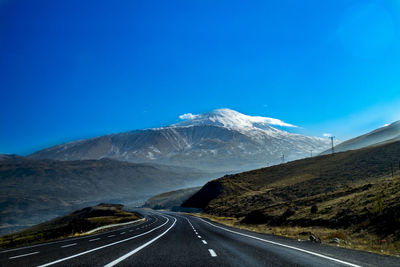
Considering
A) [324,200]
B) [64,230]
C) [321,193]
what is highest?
[321,193]

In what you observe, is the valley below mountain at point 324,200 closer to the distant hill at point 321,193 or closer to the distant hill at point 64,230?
the distant hill at point 321,193

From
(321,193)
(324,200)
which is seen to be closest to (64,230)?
(324,200)

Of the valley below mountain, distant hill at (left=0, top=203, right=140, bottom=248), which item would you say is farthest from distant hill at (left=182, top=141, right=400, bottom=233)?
distant hill at (left=0, top=203, right=140, bottom=248)

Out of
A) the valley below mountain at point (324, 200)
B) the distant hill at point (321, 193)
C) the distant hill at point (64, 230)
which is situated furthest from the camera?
the distant hill at point (64, 230)

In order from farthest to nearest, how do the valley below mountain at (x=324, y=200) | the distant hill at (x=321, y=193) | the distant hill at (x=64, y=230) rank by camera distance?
the distant hill at (x=64, y=230) → the distant hill at (x=321, y=193) → the valley below mountain at (x=324, y=200)

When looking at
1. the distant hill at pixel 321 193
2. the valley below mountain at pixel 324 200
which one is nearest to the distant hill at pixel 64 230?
the valley below mountain at pixel 324 200

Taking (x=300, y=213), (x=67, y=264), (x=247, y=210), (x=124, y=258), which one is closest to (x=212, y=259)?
(x=124, y=258)

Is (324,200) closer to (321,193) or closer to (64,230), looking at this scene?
(321,193)

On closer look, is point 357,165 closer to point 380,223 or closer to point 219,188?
point 219,188

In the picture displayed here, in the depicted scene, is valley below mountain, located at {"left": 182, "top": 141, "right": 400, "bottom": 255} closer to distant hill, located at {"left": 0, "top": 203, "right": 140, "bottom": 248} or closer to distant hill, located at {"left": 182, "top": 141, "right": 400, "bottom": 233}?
distant hill, located at {"left": 182, "top": 141, "right": 400, "bottom": 233}

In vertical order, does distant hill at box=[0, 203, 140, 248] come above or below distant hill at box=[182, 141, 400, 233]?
below

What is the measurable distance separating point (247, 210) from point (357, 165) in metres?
32.5

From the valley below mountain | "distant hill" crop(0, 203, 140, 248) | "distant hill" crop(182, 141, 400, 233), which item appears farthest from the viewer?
"distant hill" crop(0, 203, 140, 248)

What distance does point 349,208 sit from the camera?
2642cm
